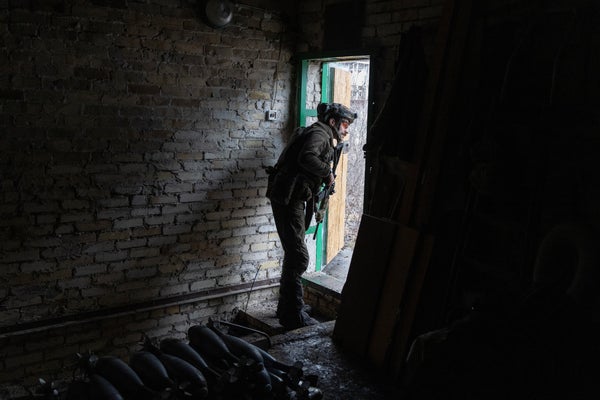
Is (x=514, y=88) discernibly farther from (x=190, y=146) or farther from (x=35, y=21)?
(x=35, y=21)

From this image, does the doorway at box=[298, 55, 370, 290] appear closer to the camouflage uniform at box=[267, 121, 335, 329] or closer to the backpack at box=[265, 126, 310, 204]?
the camouflage uniform at box=[267, 121, 335, 329]

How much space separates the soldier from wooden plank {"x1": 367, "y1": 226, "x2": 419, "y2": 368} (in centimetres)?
145

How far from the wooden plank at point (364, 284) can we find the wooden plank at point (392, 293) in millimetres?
49

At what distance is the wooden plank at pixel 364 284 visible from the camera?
3.94 m

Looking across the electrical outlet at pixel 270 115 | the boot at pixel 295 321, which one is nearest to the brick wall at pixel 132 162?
the electrical outlet at pixel 270 115

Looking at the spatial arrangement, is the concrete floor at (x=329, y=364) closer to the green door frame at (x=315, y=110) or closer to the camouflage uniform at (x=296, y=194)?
the camouflage uniform at (x=296, y=194)

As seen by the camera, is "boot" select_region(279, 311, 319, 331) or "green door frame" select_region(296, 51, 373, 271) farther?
"green door frame" select_region(296, 51, 373, 271)

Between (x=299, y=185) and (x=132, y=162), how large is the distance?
1.54 meters

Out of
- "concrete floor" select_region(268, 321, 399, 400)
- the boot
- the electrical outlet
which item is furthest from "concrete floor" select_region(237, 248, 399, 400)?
the electrical outlet

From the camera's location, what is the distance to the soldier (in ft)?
16.5

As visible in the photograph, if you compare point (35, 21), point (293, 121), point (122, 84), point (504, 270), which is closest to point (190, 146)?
point (122, 84)

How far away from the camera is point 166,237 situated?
517cm

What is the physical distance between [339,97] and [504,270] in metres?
3.26

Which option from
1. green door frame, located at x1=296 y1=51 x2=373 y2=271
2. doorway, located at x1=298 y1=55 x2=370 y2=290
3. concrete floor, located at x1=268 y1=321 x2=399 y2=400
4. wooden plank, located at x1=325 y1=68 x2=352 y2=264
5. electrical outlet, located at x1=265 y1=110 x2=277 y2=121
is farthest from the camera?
wooden plank, located at x1=325 y1=68 x2=352 y2=264
